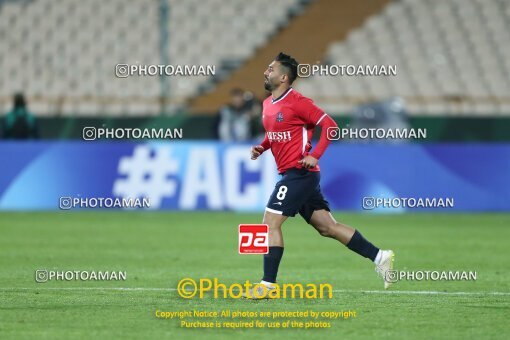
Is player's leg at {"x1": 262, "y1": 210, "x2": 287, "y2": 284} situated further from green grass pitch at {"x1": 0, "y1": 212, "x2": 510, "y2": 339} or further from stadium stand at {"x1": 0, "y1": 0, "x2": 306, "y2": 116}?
stadium stand at {"x1": 0, "y1": 0, "x2": 306, "y2": 116}

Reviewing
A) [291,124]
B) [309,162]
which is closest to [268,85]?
[291,124]

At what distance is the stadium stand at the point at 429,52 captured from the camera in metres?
30.7

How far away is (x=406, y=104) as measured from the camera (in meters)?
29.3

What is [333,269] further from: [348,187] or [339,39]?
[339,39]

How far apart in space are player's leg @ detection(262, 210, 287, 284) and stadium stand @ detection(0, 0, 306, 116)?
66.9 feet

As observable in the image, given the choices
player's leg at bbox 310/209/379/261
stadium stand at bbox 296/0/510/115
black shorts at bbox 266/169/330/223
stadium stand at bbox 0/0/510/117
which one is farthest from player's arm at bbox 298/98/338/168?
stadium stand at bbox 0/0/510/117

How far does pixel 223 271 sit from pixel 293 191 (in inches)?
112

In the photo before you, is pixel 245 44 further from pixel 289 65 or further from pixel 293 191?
pixel 293 191

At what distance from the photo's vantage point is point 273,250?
10797 millimetres

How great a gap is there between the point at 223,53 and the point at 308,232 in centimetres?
1317

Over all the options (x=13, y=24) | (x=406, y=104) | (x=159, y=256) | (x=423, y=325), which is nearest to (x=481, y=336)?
(x=423, y=325)

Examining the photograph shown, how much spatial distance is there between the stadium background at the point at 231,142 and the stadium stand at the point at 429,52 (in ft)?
0.14

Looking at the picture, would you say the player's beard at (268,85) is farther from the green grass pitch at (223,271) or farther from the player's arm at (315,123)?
the green grass pitch at (223,271)

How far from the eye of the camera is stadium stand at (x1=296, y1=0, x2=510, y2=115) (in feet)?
101
